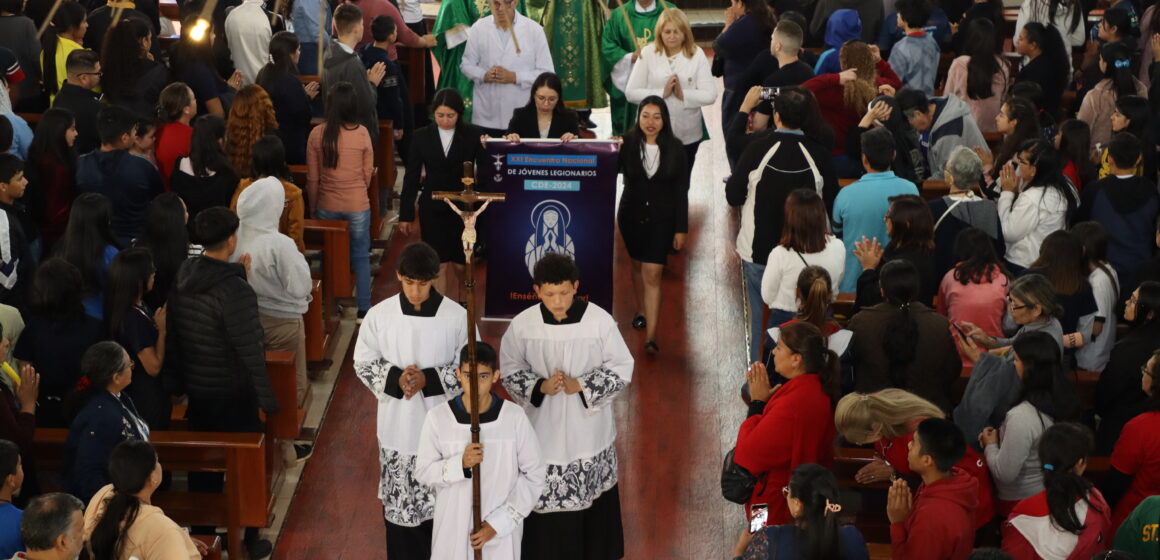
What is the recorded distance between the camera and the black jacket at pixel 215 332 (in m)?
6.42

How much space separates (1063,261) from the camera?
7.00m

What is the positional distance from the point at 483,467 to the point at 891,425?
164cm

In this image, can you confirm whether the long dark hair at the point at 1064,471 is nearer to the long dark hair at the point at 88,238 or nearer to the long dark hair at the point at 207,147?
the long dark hair at the point at 88,238

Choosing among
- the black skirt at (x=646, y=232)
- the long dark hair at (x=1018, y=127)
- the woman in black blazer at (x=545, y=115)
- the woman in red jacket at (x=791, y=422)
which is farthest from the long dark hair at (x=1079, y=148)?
the woman in red jacket at (x=791, y=422)

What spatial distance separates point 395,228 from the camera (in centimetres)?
1040

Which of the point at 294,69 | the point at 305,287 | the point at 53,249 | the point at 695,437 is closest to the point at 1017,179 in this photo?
the point at 695,437

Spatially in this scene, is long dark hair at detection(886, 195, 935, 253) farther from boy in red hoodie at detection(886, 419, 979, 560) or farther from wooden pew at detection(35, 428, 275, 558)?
wooden pew at detection(35, 428, 275, 558)

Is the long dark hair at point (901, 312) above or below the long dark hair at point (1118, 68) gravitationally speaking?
below

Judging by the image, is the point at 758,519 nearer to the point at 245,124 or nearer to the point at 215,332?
the point at 215,332

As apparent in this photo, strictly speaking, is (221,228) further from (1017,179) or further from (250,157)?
(1017,179)

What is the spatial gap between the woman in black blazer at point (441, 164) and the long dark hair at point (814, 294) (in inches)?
93.7

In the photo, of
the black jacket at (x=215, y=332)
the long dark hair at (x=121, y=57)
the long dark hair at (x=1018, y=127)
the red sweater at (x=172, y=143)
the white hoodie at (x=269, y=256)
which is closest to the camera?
the black jacket at (x=215, y=332)

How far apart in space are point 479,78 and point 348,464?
11.5 ft

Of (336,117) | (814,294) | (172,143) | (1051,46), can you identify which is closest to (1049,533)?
(814,294)
